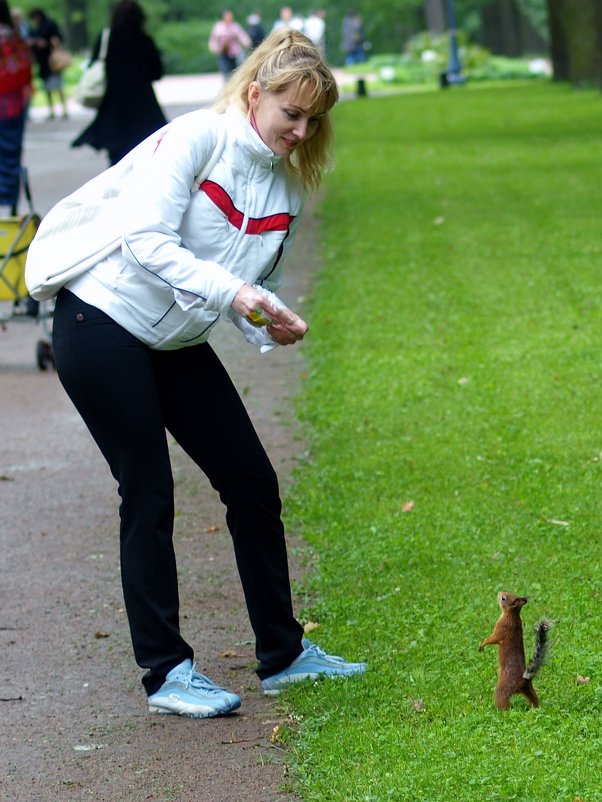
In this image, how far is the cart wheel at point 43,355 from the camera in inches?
352

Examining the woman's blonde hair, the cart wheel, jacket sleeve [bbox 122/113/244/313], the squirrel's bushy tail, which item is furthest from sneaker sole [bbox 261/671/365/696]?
the cart wheel

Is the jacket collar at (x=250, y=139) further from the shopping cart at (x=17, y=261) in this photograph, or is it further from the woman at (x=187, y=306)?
the shopping cart at (x=17, y=261)

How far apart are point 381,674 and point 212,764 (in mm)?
662

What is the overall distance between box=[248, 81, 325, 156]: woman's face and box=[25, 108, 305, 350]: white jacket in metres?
0.03

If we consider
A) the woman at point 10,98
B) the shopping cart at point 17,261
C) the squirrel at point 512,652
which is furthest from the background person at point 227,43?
the squirrel at point 512,652

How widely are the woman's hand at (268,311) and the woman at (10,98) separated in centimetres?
831

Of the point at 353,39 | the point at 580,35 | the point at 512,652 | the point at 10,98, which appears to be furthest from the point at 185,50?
the point at 512,652

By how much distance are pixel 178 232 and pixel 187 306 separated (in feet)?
0.76

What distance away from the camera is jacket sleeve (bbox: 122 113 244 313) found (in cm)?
359

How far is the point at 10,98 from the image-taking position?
1162cm

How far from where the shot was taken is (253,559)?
160 inches

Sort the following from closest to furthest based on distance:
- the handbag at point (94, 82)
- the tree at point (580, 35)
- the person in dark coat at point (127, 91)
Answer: the person in dark coat at point (127, 91)
the handbag at point (94, 82)
the tree at point (580, 35)

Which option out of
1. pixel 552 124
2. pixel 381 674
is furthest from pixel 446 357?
pixel 552 124

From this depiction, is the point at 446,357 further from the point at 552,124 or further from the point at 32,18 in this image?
the point at 32,18
